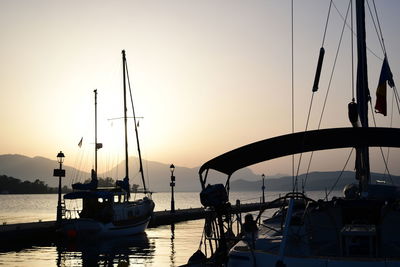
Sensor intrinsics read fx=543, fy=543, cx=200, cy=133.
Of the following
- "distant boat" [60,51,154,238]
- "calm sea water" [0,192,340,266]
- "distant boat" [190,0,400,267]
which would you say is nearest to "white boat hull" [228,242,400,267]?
"distant boat" [190,0,400,267]

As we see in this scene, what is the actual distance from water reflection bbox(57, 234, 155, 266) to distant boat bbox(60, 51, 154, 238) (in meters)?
0.80

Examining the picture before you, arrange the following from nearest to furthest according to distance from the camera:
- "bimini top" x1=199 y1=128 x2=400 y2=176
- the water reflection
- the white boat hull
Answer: the white boat hull → "bimini top" x1=199 y1=128 x2=400 y2=176 → the water reflection

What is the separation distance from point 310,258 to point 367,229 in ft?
6.91

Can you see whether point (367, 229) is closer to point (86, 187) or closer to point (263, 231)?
point (263, 231)

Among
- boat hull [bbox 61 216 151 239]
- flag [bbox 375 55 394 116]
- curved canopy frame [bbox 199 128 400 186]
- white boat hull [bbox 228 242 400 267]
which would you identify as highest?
flag [bbox 375 55 394 116]

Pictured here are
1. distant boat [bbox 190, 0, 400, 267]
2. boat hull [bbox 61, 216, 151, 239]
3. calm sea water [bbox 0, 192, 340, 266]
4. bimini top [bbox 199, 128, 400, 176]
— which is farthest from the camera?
boat hull [bbox 61, 216, 151, 239]

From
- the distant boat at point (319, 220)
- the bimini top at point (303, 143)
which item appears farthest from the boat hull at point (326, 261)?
the bimini top at point (303, 143)

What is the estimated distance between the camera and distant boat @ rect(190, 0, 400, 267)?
10250 millimetres

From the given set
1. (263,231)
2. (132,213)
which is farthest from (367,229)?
(132,213)

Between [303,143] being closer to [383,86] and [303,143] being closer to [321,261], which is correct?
[321,261]

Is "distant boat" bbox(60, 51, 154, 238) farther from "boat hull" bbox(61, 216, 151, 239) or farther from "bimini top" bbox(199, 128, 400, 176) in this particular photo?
"bimini top" bbox(199, 128, 400, 176)

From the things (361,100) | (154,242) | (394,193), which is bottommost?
(154,242)

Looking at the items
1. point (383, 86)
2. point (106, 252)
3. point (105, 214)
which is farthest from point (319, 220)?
point (105, 214)

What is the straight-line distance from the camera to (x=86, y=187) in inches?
1807
